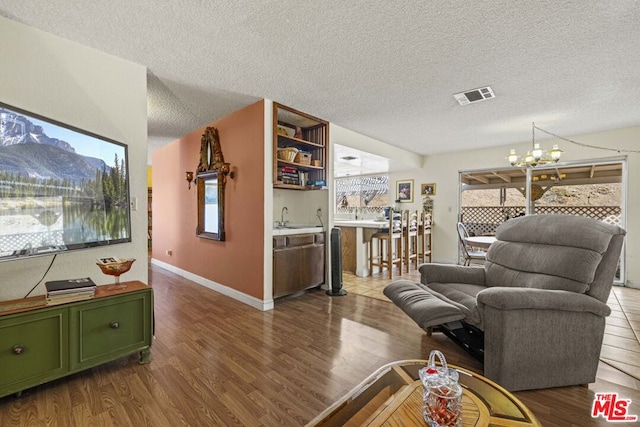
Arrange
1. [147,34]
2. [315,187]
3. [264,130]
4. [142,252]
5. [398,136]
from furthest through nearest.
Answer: [398,136]
[315,187]
[264,130]
[142,252]
[147,34]

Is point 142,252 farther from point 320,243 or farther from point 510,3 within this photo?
point 510,3

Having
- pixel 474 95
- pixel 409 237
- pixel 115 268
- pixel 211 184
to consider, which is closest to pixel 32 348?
pixel 115 268

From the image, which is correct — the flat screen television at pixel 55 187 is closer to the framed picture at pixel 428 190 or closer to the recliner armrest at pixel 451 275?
the recliner armrest at pixel 451 275

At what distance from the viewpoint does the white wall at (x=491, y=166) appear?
4223mm

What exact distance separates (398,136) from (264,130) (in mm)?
2586

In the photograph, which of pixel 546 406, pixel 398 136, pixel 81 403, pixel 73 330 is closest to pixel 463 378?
pixel 546 406

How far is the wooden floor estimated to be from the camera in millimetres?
1515

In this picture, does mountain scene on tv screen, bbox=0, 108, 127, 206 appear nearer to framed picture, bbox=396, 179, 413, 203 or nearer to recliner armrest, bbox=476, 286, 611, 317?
recliner armrest, bbox=476, 286, 611, 317

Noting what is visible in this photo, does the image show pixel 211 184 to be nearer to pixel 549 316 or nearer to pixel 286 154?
pixel 286 154

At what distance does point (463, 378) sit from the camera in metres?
1.22

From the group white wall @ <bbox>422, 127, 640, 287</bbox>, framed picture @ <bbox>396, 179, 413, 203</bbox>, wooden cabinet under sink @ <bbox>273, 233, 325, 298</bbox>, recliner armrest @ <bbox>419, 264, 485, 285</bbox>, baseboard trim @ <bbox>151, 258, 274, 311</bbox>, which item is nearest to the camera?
recliner armrest @ <bbox>419, 264, 485, 285</bbox>

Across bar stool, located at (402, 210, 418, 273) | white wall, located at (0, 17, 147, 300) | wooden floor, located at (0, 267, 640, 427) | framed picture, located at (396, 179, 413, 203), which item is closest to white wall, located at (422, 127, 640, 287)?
framed picture, located at (396, 179, 413, 203)

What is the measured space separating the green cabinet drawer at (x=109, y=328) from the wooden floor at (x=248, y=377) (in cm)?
15

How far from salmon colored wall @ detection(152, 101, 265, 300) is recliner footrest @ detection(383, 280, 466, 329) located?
64.8 inches
